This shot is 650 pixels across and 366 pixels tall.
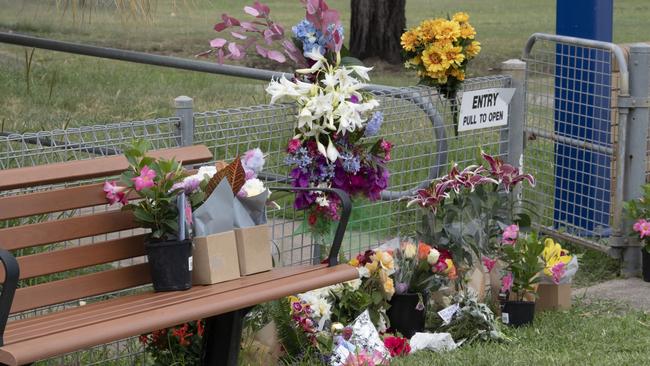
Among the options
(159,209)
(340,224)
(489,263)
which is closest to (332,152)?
(340,224)

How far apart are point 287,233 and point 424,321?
0.91 m

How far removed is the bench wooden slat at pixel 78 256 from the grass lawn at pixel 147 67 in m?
2.81

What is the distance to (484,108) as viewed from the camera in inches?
233

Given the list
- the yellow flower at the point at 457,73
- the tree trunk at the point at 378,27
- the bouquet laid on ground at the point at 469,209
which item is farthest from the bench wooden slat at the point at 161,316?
the tree trunk at the point at 378,27

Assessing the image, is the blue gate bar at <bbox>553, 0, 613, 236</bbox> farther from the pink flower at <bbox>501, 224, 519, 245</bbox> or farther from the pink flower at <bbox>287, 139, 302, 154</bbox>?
the pink flower at <bbox>287, 139, 302, 154</bbox>

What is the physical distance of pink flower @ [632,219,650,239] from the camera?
6066 millimetres

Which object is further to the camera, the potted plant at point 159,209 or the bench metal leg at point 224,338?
the bench metal leg at point 224,338

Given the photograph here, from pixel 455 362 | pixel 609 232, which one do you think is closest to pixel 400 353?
pixel 455 362

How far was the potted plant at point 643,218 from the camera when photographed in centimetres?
609

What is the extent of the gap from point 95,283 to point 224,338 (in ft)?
1.64

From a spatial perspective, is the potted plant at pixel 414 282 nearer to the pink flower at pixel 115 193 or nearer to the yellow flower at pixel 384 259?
the yellow flower at pixel 384 259

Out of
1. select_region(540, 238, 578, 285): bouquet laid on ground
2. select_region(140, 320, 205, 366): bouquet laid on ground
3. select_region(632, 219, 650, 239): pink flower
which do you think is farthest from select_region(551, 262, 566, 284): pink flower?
select_region(140, 320, 205, 366): bouquet laid on ground

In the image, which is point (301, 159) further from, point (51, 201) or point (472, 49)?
point (472, 49)

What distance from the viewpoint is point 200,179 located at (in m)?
4.20
